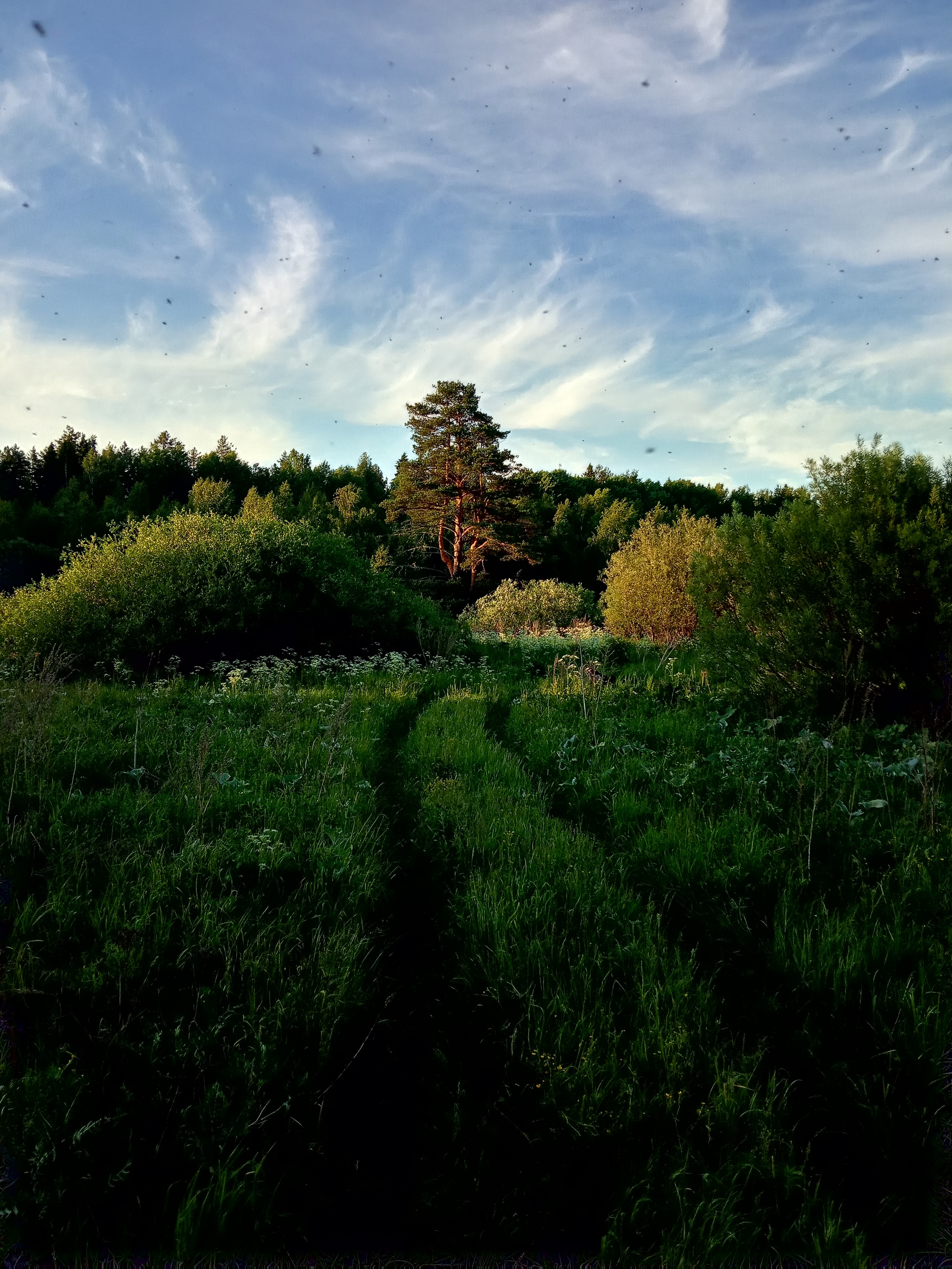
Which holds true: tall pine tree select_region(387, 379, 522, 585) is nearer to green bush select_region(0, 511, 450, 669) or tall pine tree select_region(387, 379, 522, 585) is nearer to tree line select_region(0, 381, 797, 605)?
tree line select_region(0, 381, 797, 605)

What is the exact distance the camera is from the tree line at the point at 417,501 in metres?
39.3

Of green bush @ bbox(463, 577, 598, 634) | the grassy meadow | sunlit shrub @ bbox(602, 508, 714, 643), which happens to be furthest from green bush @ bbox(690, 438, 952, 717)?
green bush @ bbox(463, 577, 598, 634)

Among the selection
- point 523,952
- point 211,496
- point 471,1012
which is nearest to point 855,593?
point 523,952

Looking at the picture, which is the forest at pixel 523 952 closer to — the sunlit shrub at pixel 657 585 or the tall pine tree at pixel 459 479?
the sunlit shrub at pixel 657 585

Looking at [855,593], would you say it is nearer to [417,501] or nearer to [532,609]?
[532,609]

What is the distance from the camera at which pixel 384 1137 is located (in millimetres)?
2152

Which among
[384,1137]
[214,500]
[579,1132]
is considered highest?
[214,500]

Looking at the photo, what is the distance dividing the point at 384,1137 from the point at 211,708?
6297 millimetres

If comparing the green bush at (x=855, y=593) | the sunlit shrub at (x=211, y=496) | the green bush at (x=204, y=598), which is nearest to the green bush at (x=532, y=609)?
the green bush at (x=204, y=598)

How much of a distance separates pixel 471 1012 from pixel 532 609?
2326 cm

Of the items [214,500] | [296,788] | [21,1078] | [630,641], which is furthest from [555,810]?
[214,500]

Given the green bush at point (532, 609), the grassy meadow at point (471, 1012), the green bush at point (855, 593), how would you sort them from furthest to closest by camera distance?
the green bush at point (532, 609) < the green bush at point (855, 593) < the grassy meadow at point (471, 1012)

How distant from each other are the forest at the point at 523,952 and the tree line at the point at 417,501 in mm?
11269

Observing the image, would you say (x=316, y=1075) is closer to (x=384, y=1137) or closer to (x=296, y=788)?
(x=384, y=1137)
